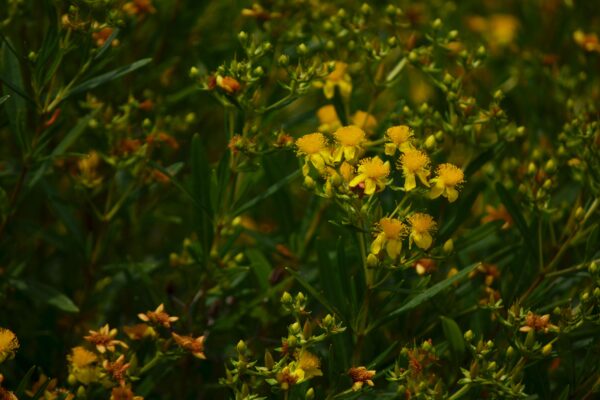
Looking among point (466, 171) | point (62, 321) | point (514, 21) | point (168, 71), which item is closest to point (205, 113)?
point (168, 71)

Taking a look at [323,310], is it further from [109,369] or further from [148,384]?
[109,369]

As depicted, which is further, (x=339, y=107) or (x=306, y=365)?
(x=339, y=107)

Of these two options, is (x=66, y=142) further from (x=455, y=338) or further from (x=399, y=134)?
(x=455, y=338)

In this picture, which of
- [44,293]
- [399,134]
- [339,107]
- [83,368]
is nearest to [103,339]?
[83,368]

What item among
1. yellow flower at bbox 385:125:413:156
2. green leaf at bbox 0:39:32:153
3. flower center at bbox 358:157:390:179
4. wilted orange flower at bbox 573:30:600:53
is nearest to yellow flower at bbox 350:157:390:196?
flower center at bbox 358:157:390:179

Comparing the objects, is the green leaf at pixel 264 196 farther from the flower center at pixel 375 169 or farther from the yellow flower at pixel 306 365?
the yellow flower at pixel 306 365

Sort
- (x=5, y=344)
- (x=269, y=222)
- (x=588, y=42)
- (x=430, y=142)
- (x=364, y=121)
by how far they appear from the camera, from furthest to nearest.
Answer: (x=269, y=222) < (x=588, y=42) < (x=364, y=121) < (x=430, y=142) < (x=5, y=344)

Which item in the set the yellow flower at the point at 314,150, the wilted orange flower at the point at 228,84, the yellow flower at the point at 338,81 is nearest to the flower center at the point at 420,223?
the yellow flower at the point at 314,150

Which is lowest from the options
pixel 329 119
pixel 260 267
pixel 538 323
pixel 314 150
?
pixel 260 267
